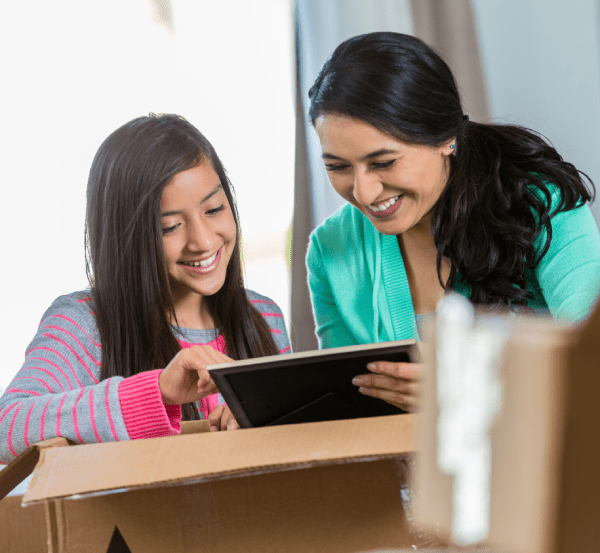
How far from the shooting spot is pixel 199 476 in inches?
18.1

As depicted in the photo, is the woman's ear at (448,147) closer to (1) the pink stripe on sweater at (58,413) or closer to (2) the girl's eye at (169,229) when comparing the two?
(2) the girl's eye at (169,229)

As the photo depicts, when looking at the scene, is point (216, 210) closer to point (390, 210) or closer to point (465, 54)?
point (390, 210)

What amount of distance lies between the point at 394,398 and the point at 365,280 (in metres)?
0.70

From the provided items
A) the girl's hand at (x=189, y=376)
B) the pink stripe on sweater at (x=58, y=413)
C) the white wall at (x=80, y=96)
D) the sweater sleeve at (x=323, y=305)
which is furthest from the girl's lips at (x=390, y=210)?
the white wall at (x=80, y=96)

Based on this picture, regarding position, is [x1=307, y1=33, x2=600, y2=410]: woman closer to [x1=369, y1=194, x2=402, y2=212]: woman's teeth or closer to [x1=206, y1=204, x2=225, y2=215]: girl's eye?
[x1=369, y1=194, x2=402, y2=212]: woman's teeth

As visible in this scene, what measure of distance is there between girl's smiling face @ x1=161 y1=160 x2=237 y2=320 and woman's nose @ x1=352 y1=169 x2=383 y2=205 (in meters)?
0.23

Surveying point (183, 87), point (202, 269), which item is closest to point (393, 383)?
point (202, 269)

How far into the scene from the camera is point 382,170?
1103mm

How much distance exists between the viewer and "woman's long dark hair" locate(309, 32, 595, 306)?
1.06 metres

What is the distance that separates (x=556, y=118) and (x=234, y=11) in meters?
1.03

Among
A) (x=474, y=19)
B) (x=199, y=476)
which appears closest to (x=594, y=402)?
(x=199, y=476)

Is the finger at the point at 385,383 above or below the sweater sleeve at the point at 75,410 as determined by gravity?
above

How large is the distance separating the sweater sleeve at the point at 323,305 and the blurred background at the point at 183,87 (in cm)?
48

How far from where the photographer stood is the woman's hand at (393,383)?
63 cm
